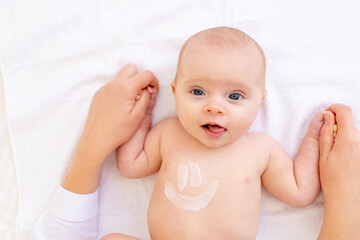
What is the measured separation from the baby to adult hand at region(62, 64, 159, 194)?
8 centimetres

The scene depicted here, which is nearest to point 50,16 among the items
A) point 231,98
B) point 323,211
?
point 231,98

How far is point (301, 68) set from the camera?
4.85ft

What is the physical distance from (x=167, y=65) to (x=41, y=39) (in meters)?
0.50

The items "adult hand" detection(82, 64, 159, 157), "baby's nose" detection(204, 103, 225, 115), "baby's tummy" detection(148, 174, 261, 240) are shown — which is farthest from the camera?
"adult hand" detection(82, 64, 159, 157)

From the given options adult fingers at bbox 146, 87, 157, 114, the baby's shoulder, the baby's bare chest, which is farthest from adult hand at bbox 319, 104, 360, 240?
adult fingers at bbox 146, 87, 157, 114

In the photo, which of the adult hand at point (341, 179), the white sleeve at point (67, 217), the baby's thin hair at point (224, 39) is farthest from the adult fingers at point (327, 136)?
the white sleeve at point (67, 217)

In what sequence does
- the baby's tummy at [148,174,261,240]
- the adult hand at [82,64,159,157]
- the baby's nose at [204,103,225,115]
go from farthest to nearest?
the adult hand at [82,64,159,157] → the baby's tummy at [148,174,261,240] → the baby's nose at [204,103,225,115]

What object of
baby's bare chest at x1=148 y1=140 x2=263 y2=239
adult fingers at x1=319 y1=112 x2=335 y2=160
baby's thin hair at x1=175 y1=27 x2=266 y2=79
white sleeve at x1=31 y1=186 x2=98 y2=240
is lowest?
white sleeve at x1=31 y1=186 x2=98 y2=240

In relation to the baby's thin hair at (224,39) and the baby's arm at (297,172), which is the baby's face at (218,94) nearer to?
the baby's thin hair at (224,39)

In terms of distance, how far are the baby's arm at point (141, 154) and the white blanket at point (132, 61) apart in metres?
0.08

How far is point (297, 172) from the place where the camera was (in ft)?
4.59

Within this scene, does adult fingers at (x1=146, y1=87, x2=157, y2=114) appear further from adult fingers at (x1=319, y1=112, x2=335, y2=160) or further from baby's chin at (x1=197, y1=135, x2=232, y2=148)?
adult fingers at (x1=319, y1=112, x2=335, y2=160)

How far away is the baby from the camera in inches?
50.6

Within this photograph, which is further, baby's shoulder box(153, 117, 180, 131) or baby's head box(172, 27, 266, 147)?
baby's shoulder box(153, 117, 180, 131)
